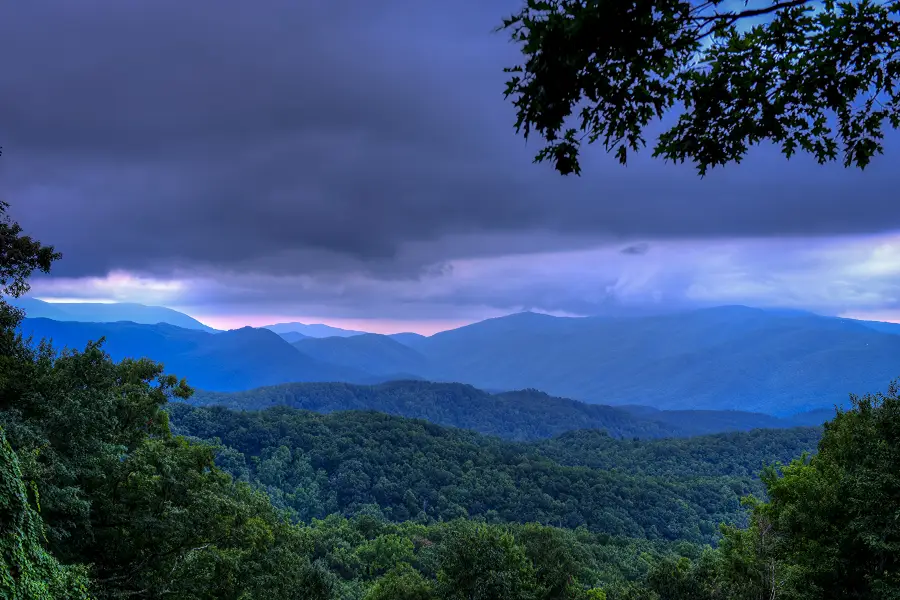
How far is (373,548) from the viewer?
69688 mm

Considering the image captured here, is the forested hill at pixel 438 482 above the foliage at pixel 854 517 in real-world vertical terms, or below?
below

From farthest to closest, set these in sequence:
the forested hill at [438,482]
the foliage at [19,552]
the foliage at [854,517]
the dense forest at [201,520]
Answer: the forested hill at [438,482]
the foliage at [854,517]
the dense forest at [201,520]
the foliage at [19,552]

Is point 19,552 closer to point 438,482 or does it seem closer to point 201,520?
point 201,520

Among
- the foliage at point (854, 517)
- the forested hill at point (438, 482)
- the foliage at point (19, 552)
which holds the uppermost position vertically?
the foliage at point (19, 552)

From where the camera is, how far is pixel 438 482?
155 m

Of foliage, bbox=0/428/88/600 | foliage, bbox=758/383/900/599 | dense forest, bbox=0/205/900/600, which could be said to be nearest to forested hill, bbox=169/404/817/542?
dense forest, bbox=0/205/900/600

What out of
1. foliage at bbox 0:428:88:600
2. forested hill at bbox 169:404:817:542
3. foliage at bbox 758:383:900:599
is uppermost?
foliage at bbox 0:428:88:600

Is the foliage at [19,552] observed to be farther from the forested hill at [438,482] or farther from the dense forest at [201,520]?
the forested hill at [438,482]

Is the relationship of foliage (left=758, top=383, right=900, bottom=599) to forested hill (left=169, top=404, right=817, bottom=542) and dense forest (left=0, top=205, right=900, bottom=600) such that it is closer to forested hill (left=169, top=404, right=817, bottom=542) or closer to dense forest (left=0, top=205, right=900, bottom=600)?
dense forest (left=0, top=205, right=900, bottom=600)

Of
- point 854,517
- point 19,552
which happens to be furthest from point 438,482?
point 19,552

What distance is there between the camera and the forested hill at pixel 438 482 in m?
137

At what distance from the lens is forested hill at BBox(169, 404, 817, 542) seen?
137m

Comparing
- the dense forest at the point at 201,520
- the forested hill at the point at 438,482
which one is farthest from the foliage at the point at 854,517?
the forested hill at the point at 438,482

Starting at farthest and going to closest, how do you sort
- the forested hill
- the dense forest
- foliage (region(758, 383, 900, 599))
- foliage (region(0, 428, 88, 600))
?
1. the forested hill
2. foliage (region(758, 383, 900, 599))
3. the dense forest
4. foliage (region(0, 428, 88, 600))
